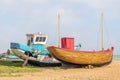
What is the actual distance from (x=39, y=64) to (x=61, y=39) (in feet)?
10.2

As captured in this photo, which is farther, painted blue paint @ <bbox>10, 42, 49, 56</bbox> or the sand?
painted blue paint @ <bbox>10, 42, 49, 56</bbox>

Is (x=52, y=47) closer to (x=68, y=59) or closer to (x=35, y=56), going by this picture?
(x=68, y=59)

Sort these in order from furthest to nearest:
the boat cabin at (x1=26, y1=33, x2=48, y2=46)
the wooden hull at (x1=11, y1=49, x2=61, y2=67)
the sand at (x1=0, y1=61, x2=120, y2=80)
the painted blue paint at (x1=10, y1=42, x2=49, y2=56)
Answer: the boat cabin at (x1=26, y1=33, x2=48, y2=46)
the painted blue paint at (x1=10, y1=42, x2=49, y2=56)
the wooden hull at (x1=11, y1=49, x2=61, y2=67)
the sand at (x1=0, y1=61, x2=120, y2=80)

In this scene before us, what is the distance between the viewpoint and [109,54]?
34469 mm

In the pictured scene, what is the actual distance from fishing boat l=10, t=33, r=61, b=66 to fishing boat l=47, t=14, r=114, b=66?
74.5 inches

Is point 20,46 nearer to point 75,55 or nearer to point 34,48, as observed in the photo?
point 34,48

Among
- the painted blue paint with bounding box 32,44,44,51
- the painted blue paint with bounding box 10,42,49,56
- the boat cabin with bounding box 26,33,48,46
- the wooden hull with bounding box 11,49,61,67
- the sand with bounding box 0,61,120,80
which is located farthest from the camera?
the boat cabin with bounding box 26,33,48,46

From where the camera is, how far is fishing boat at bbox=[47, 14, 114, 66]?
31594mm

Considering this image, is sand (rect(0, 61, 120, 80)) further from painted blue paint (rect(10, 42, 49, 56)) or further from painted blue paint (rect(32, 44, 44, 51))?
painted blue paint (rect(32, 44, 44, 51))

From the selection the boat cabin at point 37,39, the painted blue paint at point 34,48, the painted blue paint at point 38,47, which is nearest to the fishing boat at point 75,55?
the painted blue paint at point 34,48

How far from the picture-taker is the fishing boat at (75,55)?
104 feet

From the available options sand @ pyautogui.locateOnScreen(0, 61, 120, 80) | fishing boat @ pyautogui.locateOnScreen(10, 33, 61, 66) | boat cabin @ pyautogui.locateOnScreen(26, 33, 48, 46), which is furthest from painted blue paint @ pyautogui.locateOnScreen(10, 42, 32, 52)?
sand @ pyautogui.locateOnScreen(0, 61, 120, 80)

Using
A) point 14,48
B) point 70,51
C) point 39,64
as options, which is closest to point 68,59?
point 70,51

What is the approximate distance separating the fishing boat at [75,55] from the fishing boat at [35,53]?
6.21ft
